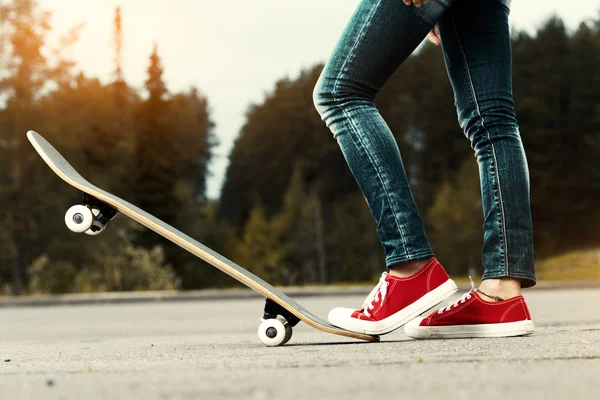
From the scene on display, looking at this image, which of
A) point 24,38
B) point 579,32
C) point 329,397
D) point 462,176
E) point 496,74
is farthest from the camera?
point 579,32

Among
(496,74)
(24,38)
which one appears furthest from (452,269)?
(496,74)

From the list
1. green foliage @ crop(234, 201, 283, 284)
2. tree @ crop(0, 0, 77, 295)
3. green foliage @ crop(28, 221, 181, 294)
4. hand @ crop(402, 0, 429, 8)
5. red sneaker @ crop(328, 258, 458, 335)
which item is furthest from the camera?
green foliage @ crop(234, 201, 283, 284)

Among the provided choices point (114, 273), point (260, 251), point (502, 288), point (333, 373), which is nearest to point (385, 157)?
point (502, 288)

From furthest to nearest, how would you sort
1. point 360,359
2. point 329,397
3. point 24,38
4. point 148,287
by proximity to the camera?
point 24,38, point 148,287, point 360,359, point 329,397

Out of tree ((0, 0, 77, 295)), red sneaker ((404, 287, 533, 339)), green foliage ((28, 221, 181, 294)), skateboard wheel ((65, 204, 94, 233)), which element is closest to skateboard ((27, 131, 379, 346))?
skateboard wheel ((65, 204, 94, 233))

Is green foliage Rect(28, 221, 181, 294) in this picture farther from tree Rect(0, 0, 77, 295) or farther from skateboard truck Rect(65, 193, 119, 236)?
skateboard truck Rect(65, 193, 119, 236)

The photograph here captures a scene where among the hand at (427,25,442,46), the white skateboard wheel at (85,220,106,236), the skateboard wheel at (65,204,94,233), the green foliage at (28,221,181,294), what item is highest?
the hand at (427,25,442,46)

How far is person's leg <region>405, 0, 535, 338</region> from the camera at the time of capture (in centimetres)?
307

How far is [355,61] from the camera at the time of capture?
9.76ft

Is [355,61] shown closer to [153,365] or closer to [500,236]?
[500,236]

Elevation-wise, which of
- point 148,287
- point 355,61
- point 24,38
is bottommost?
point 148,287

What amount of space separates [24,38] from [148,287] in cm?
959

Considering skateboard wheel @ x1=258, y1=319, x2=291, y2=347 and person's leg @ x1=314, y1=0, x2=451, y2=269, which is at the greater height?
person's leg @ x1=314, y1=0, x2=451, y2=269

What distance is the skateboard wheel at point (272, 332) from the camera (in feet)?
9.91
